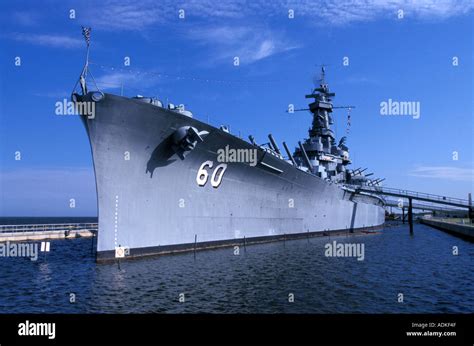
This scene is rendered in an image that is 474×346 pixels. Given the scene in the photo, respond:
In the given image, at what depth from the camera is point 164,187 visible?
1764 cm

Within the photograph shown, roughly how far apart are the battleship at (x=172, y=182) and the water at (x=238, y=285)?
116cm

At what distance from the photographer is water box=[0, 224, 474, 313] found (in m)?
10.6

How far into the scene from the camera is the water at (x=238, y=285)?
10.6m

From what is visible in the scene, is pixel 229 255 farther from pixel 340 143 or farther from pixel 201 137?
pixel 340 143

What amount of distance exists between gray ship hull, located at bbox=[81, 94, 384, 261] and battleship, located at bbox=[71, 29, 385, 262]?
1.6 inches

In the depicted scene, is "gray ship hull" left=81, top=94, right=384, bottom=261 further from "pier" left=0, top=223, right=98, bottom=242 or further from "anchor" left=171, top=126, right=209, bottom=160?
"pier" left=0, top=223, right=98, bottom=242

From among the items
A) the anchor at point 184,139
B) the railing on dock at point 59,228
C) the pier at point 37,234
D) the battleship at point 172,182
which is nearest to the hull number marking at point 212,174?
the battleship at point 172,182

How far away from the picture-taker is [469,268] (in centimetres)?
1834
